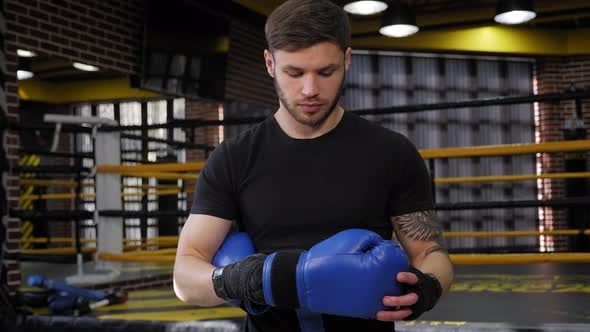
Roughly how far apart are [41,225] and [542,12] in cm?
626

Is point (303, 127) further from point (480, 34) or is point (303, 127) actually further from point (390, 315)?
point (480, 34)

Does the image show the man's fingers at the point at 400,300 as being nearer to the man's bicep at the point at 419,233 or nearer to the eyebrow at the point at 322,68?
the man's bicep at the point at 419,233

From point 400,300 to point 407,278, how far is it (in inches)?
1.5

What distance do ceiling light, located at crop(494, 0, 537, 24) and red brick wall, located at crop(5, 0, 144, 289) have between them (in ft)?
10.2

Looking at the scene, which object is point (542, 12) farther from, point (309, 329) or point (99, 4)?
point (309, 329)

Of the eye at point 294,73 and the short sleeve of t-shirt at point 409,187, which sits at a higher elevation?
the eye at point 294,73

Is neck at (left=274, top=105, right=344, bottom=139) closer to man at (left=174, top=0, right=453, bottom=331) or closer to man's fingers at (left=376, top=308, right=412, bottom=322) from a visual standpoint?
man at (left=174, top=0, right=453, bottom=331)

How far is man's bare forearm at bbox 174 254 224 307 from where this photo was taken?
1155mm

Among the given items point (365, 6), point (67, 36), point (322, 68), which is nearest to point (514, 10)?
point (365, 6)

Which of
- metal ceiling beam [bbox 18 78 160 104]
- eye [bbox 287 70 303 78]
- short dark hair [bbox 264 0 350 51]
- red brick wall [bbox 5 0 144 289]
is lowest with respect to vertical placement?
eye [bbox 287 70 303 78]

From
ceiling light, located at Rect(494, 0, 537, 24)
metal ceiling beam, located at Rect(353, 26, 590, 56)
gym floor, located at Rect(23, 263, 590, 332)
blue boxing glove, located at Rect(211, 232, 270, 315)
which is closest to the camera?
blue boxing glove, located at Rect(211, 232, 270, 315)

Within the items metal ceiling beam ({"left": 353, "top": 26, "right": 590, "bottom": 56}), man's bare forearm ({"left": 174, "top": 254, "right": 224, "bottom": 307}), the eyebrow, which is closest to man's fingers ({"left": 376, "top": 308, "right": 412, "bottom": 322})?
man's bare forearm ({"left": 174, "top": 254, "right": 224, "bottom": 307})

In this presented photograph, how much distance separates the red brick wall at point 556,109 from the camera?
27.7ft

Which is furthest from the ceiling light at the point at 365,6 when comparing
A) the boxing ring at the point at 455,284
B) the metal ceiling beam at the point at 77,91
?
the metal ceiling beam at the point at 77,91
